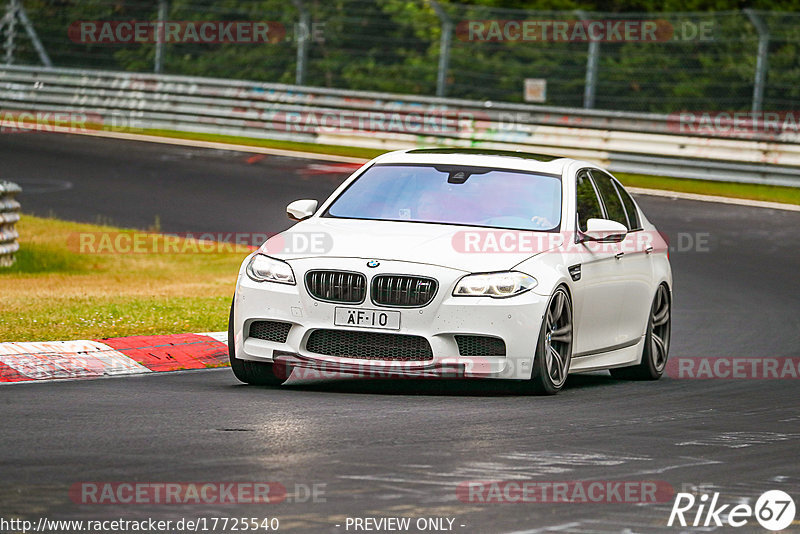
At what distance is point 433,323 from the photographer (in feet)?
31.2

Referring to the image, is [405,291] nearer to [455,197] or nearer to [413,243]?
[413,243]

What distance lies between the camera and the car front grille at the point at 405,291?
9.52 m

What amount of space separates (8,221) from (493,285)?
927 cm

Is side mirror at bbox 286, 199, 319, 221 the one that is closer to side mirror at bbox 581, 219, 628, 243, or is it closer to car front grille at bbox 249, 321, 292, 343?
car front grille at bbox 249, 321, 292, 343

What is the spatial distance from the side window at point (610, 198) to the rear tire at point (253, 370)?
2.72 meters

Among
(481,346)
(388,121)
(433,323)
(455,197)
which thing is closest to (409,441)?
(433,323)

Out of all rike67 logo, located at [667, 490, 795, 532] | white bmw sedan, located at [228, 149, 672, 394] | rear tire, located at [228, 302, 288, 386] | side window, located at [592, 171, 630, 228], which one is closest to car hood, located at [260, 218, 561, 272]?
white bmw sedan, located at [228, 149, 672, 394]

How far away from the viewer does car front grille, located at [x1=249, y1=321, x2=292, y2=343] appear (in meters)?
9.77

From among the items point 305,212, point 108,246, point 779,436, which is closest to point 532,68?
point 108,246

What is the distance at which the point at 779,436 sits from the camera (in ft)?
28.4

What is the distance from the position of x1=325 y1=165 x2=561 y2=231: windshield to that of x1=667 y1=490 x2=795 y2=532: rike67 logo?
385cm

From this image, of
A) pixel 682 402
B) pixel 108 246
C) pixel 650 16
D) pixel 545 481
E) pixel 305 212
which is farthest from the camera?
pixel 650 16

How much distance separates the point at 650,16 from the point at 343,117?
6.23m

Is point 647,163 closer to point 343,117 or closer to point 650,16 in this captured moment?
point 650,16
